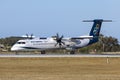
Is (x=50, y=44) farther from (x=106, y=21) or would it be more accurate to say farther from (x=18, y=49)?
(x=106, y=21)

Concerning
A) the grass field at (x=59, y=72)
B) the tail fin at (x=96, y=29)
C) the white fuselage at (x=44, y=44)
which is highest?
the tail fin at (x=96, y=29)

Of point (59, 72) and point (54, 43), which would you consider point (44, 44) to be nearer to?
point (54, 43)

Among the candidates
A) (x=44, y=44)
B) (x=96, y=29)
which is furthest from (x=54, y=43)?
(x=96, y=29)

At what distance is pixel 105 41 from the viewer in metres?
157

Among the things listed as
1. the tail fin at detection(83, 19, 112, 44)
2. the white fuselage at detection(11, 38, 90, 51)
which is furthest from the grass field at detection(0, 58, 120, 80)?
the tail fin at detection(83, 19, 112, 44)

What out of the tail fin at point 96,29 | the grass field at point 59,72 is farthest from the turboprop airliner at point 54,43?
the grass field at point 59,72

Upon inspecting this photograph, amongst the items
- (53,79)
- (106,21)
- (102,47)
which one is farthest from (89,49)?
(53,79)

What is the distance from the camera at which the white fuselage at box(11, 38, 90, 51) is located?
102 meters

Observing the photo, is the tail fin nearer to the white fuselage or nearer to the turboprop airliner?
the turboprop airliner

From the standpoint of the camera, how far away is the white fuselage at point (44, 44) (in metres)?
102

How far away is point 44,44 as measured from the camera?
10394 cm

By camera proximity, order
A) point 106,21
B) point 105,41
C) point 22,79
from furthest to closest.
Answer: point 105,41 → point 106,21 → point 22,79

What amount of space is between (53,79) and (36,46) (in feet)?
245

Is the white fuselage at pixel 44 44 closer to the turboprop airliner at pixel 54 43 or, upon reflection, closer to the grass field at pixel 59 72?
the turboprop airliner at pixel 54 43
